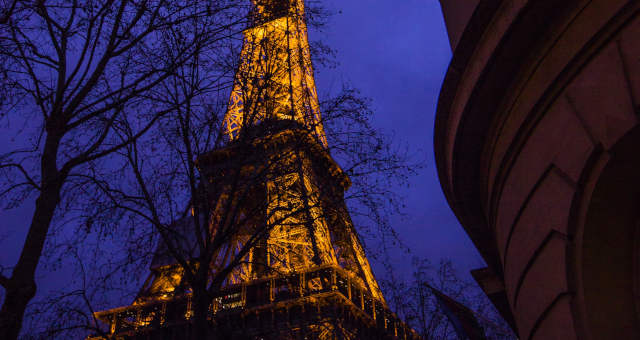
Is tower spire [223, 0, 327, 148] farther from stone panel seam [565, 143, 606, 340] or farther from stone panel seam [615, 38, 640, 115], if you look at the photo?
stone panel seam [615, 38, 640, 115]

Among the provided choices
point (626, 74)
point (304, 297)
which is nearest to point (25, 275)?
point (626, 74)

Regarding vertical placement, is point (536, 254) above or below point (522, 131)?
below

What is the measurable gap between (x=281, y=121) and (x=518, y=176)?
18.1 feet

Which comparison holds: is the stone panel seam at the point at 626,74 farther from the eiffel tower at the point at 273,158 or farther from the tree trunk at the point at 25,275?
the tree trunk at the point at 25,275

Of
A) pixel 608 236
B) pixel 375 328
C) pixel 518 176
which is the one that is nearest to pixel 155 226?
pixel 518 176

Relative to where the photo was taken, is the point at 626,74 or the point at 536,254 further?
the point at 536,254

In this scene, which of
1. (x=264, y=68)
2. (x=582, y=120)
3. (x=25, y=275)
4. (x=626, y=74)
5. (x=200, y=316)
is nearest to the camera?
(x=626, y=74)

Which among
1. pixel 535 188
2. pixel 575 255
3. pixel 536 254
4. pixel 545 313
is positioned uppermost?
pixel 535 188

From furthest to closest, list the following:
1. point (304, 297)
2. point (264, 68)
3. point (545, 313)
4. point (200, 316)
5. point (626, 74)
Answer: point (304, 297) → point (264, 68) → point (200, 316) → point (545, 313) → point (626, 74)

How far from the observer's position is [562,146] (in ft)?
15.0

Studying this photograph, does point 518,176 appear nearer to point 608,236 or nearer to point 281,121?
point 608,236

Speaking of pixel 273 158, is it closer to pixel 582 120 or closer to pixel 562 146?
pixel 562 146

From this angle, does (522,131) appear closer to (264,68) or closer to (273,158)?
(273,158)

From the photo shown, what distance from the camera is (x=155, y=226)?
848 cm
